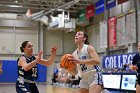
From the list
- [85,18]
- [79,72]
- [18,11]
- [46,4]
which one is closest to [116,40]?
[85,18]

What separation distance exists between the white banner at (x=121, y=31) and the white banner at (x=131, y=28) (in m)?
0.37

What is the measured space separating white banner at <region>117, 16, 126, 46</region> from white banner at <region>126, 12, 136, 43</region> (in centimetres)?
37

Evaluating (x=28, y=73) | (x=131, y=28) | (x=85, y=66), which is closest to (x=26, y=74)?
(x=28, y=73)

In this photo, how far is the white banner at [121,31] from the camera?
17.6 meters

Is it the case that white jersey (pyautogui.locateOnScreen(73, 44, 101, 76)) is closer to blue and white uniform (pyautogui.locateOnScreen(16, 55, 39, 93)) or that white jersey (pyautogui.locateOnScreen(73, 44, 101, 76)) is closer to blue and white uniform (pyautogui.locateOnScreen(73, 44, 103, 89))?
blue and white uniform (pyautogui.locateOnScreen(73, 44, 103, 89))

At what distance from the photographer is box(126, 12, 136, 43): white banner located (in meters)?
16.6

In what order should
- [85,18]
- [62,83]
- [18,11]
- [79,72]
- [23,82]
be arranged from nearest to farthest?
[23,82], [79,72], [62,83], [85,18], [18,11]

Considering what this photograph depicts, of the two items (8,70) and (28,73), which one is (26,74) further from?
(8,70)

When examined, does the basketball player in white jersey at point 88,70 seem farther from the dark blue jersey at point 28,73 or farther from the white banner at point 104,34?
the white banner at point 104,34

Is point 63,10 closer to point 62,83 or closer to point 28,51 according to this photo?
point 62,83

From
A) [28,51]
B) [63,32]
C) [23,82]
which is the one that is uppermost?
[63,32]

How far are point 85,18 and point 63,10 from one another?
1.96 m

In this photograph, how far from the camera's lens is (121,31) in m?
17.8

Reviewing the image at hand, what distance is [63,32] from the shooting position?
25.7 m
